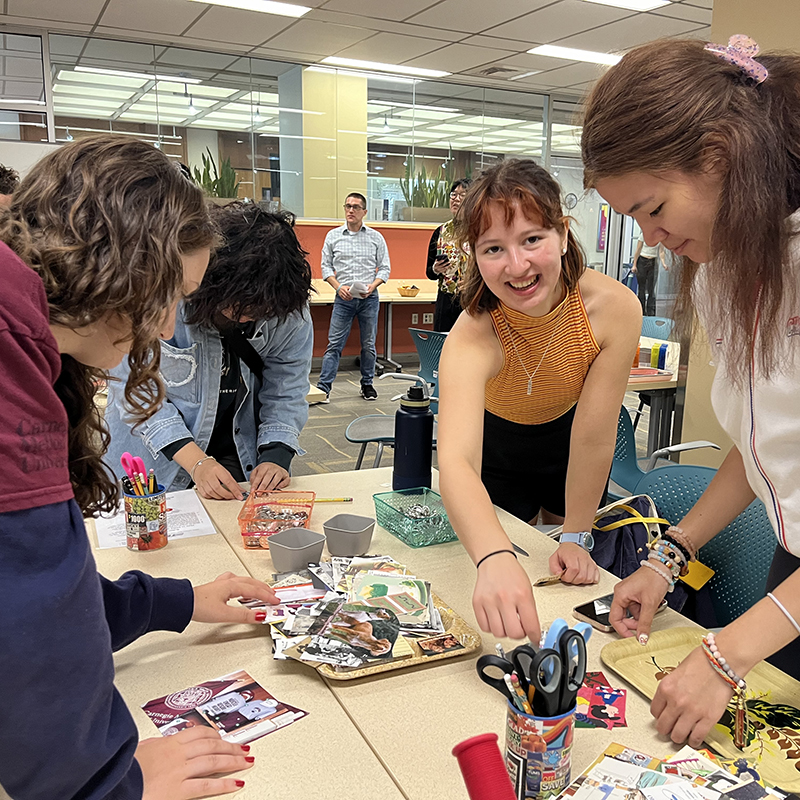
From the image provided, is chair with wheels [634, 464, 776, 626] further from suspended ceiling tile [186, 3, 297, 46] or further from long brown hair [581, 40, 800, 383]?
suspended ceiling tile [186, 3, 297, 46]

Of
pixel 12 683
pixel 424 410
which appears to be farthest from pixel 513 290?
pixel 12 683

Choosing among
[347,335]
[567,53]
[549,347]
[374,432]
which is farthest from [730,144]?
[567,53]

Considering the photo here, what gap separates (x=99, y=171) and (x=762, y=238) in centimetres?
79

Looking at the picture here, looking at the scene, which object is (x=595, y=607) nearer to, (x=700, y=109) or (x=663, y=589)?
(x=663, y=589)

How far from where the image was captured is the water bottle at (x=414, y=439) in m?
1.70

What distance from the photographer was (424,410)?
5.60 ft

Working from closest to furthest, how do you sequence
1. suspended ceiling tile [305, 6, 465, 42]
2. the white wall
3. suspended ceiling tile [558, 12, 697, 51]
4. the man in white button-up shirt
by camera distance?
the white wall < suspended ceiling tile [305, 6, 465, 42] < suspended ceiling tile [558, 12, 697, 51] < the man in white button-up shirt

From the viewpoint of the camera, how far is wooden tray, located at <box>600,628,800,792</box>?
2.87ft

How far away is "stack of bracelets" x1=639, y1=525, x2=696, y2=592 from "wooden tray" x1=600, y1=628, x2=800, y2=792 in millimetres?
92

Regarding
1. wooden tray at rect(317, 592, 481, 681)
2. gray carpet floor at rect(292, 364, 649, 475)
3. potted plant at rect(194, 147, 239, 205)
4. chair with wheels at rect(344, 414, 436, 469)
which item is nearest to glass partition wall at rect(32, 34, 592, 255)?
potted plant at rect(194, 147, 239, 205)

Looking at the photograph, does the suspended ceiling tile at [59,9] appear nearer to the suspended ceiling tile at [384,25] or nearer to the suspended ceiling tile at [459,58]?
the suspended ceiling tile at [384,25]

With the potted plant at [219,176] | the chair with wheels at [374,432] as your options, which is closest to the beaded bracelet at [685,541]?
the chair with wheels at [374,432]

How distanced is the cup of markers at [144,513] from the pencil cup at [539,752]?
90 cm

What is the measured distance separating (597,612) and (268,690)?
574 mm
